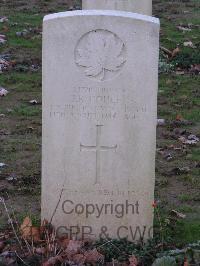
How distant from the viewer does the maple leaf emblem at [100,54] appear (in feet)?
17.7

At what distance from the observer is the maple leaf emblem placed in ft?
17.7

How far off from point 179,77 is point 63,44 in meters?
6.61

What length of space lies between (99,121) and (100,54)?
0.48m

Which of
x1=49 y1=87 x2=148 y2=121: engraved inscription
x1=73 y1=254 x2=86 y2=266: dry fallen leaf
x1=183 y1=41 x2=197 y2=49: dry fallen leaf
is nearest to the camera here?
x1=73 y1=254 x2=86 y2=266: dry fallen leaf

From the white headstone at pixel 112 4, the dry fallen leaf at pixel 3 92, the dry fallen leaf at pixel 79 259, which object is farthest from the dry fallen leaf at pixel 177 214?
the white headstone at pixel 112 4

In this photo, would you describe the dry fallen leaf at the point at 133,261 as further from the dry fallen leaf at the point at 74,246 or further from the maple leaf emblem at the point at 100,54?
the maple leaf emblem at the point at 100,54

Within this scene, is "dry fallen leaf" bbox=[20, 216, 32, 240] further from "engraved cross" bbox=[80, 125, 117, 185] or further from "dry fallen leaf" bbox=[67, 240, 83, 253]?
"engraved cross" bbox=[80, 125, 117, 185]

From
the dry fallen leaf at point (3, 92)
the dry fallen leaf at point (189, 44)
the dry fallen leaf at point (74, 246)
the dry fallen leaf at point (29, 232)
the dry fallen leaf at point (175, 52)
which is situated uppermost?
the dry fallen leaf at point (189, 44)

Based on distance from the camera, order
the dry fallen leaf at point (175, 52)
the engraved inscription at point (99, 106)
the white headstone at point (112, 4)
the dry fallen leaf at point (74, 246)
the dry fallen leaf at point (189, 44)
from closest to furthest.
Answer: the dry fallen leaf at point (74, 246) < the engraved inscription at point (99, 106) < the white headstone at point (112, 4) < the dry fallen leaf at point (175, 52) < the dry fallen leaf at point (189, 44)

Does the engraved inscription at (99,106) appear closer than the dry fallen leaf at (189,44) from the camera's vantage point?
Yes

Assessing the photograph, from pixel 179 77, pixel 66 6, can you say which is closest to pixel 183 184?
pixel 179 77

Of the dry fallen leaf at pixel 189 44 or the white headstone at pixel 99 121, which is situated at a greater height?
the dry fallen leaf at pixel 189 44

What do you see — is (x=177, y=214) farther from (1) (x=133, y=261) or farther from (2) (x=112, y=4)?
(2) (x=112, y=4)

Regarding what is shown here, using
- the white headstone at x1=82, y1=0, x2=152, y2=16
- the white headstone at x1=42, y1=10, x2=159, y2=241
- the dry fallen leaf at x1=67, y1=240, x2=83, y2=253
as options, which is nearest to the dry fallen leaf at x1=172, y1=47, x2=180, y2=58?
the white headstone at x1=82, y1=0, x2=152, y2=16
